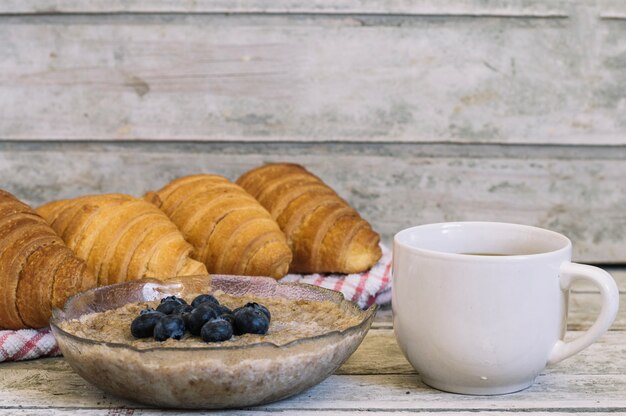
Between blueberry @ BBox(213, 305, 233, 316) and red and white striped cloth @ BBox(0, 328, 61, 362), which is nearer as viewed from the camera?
blueberry @ BBox(213, 305, 233, 316)

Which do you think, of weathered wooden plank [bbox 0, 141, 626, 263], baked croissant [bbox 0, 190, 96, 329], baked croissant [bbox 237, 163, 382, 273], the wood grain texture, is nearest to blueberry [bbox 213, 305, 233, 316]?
the wood grain texture

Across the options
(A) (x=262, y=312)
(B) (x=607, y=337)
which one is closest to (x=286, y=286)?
(A) (x=262, y=312)

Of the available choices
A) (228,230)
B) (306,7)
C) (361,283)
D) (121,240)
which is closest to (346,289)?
(361,283)

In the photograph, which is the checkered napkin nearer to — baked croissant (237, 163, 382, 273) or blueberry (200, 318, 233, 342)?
baked croissant (237, 163, 382, 273)

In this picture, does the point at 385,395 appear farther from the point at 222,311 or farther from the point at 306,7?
the point at 306,7

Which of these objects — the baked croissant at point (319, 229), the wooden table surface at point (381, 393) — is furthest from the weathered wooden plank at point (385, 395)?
the baked croissant at point (319, 229)

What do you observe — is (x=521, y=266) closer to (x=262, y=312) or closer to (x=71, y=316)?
(x=262, y=312)
